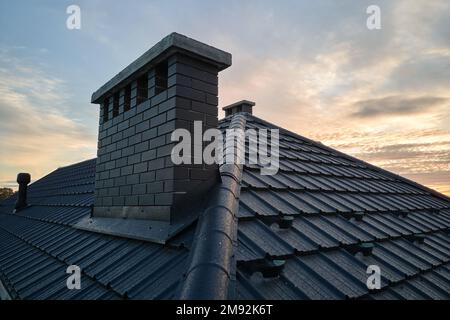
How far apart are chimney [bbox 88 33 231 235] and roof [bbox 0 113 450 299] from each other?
13.4 inches

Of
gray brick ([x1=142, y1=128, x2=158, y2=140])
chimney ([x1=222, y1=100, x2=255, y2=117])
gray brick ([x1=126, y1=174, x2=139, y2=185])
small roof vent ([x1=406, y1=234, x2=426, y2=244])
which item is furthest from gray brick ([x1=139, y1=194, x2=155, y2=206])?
chimney ([x1=222, y1=100, x2=255, y2=117])

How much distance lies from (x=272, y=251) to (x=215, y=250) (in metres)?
0.62

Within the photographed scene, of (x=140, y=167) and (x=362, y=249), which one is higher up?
(x=140, y=167)

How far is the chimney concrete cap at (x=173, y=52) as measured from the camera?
3127 mm

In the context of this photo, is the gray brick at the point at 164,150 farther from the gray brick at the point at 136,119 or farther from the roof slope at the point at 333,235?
the roof slope at the point at 333,235

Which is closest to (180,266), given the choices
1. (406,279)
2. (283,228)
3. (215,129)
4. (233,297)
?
(233,297)

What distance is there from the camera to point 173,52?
318 cm

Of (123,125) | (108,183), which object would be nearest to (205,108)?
(123,125)

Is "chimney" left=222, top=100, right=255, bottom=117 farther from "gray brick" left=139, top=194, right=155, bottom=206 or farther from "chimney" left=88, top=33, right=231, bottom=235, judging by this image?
"gray brick" left=139, top=194, right=155, bottom=206

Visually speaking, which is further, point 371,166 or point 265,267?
point 371,166

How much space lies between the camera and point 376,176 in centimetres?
723

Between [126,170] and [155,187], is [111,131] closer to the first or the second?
[126,170]
